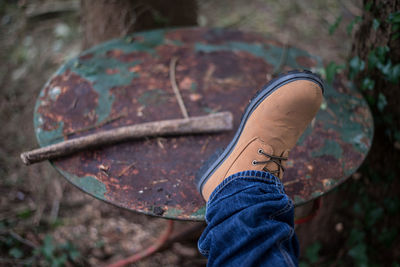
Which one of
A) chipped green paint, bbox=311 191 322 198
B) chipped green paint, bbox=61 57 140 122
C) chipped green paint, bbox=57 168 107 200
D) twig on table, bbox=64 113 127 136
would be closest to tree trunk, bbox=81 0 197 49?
chipped green paint, bbox=61 57 140 122

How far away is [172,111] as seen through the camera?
116 cm

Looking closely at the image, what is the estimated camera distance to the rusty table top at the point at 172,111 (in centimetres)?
94

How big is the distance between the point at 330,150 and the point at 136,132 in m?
0.68

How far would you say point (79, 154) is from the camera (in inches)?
39.9

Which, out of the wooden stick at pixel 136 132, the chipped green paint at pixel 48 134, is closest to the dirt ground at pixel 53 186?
the wooden stick at pixel 136 132

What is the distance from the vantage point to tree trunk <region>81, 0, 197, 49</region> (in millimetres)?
1790

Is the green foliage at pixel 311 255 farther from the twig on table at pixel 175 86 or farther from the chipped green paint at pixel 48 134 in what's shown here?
the chipped green paint at pixel 48 134

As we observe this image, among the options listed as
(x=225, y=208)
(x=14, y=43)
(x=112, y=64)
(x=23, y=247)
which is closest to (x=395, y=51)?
(x=225, y=208)

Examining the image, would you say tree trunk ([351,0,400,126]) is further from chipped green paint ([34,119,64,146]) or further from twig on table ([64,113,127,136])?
chipped green paint ([34,119,64,146])

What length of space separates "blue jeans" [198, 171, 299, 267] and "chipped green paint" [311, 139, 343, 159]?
0.78ft

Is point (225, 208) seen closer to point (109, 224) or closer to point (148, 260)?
point (148, 260)

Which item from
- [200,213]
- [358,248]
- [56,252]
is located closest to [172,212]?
[200,213]

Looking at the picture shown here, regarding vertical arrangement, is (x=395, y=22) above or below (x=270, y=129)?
above

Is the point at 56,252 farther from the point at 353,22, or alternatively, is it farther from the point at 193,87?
the point at 353,22
